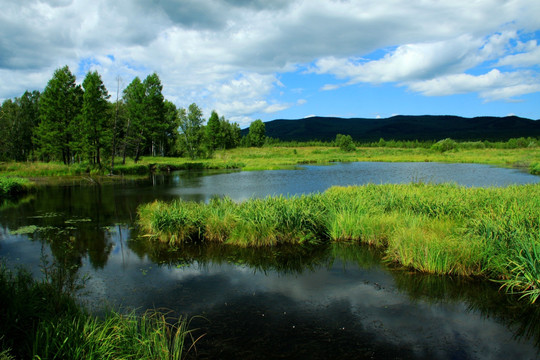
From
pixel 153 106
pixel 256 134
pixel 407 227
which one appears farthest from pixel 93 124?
pixel 256 134

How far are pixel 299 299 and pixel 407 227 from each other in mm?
5093

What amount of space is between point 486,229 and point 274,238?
6.43 m

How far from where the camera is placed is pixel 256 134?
122m

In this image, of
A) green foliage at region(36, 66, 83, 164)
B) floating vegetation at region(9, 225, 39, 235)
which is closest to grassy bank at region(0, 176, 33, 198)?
floating vegetation at region(9, 225, 39, 235)

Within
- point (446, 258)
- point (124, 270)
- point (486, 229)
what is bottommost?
point (124, 270)

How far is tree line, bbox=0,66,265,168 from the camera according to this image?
139ft

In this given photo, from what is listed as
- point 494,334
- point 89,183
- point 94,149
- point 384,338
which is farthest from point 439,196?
point 94,149

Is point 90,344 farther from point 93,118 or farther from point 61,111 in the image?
point 61,111

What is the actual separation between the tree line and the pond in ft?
107

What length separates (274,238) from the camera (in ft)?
39.8

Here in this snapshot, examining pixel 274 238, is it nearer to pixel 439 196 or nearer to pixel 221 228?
pixel 221 228

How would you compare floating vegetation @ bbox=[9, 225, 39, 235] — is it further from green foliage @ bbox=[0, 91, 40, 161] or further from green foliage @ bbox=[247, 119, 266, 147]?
green foliage @ bbox=[247, 119, 266, 147]

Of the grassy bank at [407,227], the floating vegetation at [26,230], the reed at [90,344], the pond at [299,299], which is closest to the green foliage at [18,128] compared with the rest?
the floating vegetation at [26,230]

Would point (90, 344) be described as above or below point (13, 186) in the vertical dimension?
above
